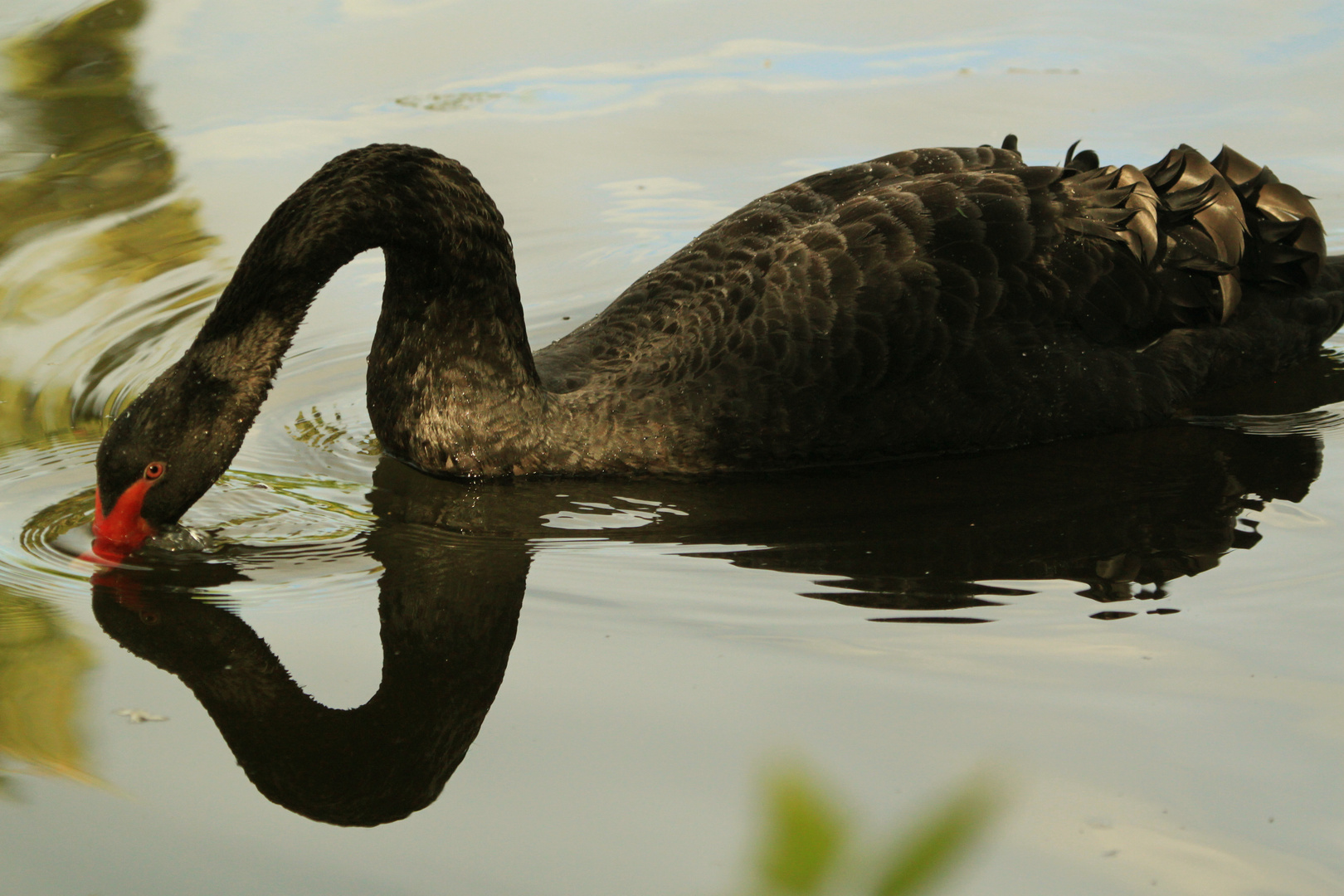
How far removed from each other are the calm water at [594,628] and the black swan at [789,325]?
193 millimetres

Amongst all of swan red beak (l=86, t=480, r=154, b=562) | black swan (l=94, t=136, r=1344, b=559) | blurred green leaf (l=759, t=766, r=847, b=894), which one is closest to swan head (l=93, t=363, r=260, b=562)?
swan red beak (l=86, t=480, r=154, b=562)

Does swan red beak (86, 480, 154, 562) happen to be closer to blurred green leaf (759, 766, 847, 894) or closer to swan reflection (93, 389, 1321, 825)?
swan reflection (93, 389, 1321, 825)

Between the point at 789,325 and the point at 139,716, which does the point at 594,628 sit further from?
the point at 789,325

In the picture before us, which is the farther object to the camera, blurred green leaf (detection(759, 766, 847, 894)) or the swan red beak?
the swan red beak

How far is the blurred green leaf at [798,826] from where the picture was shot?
1083mm

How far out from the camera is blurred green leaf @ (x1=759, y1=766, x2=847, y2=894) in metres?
1.08

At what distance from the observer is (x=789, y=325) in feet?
19.5

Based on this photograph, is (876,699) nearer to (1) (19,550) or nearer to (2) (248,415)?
(2) (248,415)

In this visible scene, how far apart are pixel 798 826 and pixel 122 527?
15.1 feet

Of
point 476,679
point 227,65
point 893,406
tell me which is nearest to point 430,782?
point 476,679

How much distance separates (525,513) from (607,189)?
4.28 meters

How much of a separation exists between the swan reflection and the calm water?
2 centimetres

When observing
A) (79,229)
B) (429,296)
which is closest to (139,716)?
(429,296)

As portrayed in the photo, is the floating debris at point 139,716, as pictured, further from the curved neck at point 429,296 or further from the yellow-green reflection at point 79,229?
the yellow-green reflection at point 79,229
